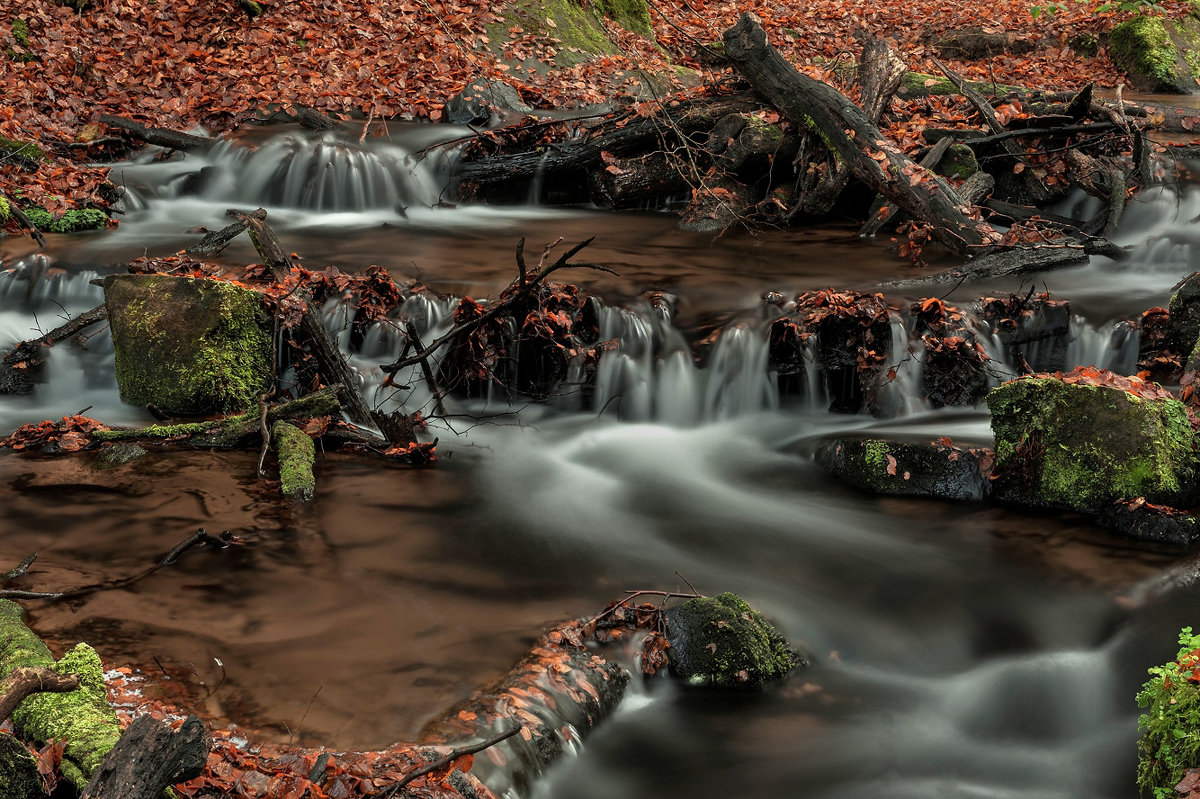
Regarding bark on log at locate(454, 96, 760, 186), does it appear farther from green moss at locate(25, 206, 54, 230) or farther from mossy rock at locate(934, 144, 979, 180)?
green moss at locate(25, 206, 54, 230)

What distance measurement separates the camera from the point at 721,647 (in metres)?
4.47

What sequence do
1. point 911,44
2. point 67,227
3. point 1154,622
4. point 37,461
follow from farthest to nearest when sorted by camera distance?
point 911,44, point 67,227, point 37,461, point 1154,622

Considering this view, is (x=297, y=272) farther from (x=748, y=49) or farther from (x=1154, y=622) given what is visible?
(x=1154, y=622)

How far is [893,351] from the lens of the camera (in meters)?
7.61

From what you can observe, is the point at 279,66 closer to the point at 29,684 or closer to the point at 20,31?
the point at 20,31

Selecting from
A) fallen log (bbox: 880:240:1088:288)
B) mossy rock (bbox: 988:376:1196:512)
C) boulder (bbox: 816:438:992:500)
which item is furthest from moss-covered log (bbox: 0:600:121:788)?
fallen log (bbox: 880:240:1088:288)

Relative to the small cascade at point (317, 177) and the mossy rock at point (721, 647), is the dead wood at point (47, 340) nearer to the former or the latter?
the small cascade at point (317, 177)

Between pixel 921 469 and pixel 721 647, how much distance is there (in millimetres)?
2497

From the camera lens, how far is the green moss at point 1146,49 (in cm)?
1591

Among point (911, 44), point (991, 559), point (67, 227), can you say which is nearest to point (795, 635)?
point (991, 559)

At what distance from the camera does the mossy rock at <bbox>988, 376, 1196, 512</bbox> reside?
227 inches

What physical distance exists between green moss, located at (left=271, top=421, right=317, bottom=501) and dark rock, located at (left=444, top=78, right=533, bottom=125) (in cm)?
747

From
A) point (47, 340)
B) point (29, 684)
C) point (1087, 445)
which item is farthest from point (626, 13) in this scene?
point (29, 684)

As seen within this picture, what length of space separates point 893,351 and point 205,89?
9717 mm
